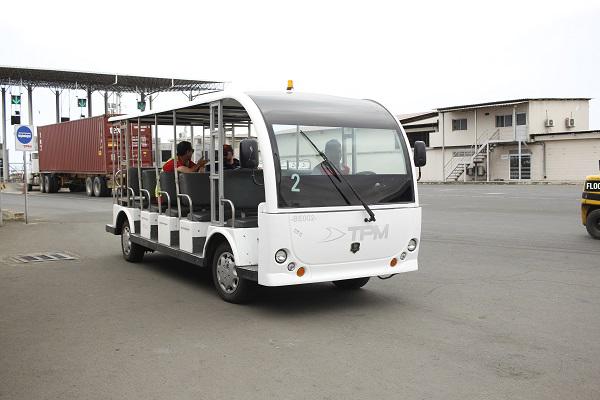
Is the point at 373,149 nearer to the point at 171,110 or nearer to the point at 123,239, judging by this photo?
the point at 171,110

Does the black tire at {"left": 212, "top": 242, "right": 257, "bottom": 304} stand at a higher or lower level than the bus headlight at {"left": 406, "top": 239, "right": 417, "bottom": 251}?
lower

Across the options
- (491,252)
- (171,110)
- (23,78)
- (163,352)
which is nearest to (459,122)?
(23,78)

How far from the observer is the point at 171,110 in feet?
28.8

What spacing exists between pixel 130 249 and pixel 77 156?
80.9ft

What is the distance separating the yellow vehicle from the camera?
13.2 metres

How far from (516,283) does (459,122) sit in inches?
1799

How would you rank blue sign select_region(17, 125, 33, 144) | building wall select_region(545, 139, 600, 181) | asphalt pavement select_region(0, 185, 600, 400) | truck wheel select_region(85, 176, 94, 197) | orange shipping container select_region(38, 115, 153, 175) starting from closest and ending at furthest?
asphalt pavement select_region(0, 185, 600, 400) < blue sign select_region(17, 125, 33, 144) < orange shipping container select_region(38, 115, 153, 175) < truck wheel select_region(85, 176, 94, 197) < building wall select_region(545, 139, 600, 181)

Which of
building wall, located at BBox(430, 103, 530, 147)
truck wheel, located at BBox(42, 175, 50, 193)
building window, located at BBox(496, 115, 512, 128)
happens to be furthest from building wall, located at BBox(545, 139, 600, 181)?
truck wheel, located at BBox(42, 175, 50, 193)

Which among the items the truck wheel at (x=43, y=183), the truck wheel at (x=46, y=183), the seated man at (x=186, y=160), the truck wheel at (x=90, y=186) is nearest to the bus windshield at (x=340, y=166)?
the seated man at (x=186, y=160)

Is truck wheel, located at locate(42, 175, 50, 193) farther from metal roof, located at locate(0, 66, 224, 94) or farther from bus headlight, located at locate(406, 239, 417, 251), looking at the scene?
bus headlight, located at locate(406, 239, 417, 251)

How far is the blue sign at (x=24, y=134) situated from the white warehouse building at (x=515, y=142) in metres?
36.1

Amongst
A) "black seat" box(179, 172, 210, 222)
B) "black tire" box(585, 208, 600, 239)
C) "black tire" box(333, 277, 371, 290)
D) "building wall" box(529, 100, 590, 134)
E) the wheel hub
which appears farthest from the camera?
"building wall" box(529, 100, 590, 134)

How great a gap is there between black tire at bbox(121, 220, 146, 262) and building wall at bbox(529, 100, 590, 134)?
136 ft

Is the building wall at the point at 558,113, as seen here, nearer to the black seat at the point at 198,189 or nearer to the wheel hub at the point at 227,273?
the black seat at the point at 198,189
